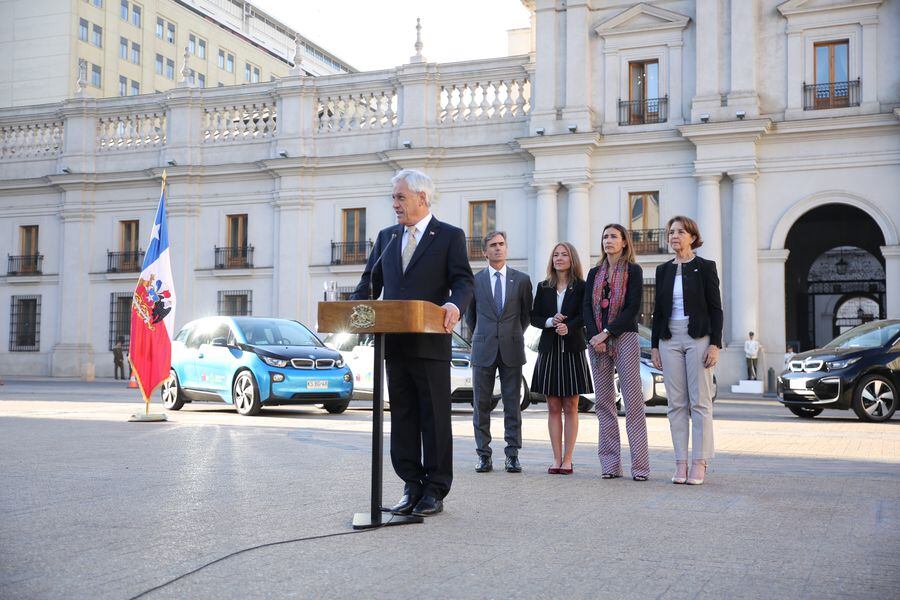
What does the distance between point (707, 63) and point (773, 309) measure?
7691mm

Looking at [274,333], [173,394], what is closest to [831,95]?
[274,333]

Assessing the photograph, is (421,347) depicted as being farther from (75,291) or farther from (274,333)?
(75,291)

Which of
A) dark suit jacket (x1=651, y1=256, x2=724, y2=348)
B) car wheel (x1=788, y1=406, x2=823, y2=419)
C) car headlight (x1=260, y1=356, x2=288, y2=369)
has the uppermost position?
dark suit jacket (x1=651, y1=256, x2=724, y2=348)

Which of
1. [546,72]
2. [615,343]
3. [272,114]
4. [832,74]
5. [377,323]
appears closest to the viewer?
[377,323]

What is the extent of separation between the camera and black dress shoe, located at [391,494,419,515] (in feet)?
19.3

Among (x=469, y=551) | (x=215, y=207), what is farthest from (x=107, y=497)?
(x=215, y=207)

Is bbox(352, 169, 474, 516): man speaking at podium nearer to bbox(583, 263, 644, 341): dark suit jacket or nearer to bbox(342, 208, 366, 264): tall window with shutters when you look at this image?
bbox(583, 263, 644, 341): dark suit jacket

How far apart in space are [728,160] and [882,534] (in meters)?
25.8

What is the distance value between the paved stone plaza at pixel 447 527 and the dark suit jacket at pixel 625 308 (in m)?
1.24

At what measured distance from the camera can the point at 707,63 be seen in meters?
30.4

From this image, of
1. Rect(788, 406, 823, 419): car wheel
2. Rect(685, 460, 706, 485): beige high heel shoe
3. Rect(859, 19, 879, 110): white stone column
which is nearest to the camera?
Rect(685, 460, 706, 485): beige high heel shoe

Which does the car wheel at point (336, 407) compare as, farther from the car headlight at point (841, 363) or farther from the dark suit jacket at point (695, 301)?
the dark suit jacket at point (695, 301)

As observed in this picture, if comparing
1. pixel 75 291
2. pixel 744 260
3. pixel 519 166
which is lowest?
pixel 75 291

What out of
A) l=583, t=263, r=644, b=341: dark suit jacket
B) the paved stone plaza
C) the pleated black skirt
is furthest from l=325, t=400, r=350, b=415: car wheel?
l=583, t=263, r=644, b=341: dark suit jacket
